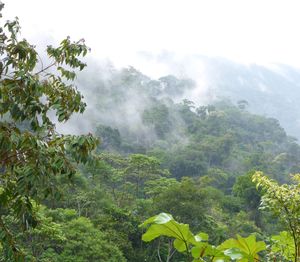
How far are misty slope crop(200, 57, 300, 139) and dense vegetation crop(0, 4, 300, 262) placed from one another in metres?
58.8

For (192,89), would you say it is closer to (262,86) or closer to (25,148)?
(262,86)

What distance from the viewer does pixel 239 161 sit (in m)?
41.1

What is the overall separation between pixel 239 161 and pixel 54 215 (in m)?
29.9

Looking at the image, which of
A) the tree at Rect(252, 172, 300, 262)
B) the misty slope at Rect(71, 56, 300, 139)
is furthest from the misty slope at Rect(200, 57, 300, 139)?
the tree at Rect(252, 172, 300, 262)

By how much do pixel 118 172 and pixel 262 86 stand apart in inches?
4924

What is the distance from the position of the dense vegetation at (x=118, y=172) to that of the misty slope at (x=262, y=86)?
58774 millimetres

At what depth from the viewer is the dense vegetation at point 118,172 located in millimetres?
2758

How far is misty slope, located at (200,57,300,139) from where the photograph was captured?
118250mm

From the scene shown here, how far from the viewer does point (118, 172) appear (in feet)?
79.7

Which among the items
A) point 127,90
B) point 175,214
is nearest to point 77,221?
point 175,214

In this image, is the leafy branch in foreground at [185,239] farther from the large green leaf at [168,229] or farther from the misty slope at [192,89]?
the misty slope at [192,89]

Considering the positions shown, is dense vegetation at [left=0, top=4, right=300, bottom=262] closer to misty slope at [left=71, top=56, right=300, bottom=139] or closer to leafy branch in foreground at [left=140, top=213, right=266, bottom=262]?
leafy branch in foreground at [left=140, top=213, right=266, bottom=262]

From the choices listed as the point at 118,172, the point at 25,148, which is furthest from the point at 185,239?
the point at 118,172

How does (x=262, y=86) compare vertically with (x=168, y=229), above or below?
above
